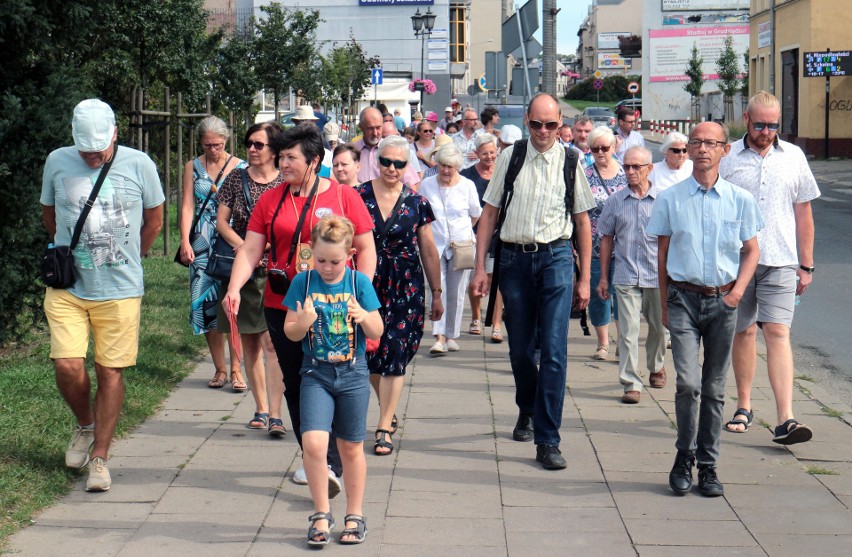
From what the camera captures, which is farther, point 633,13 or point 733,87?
point 633,13

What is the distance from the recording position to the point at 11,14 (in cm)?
794

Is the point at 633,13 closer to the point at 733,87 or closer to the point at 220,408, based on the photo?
the point at 733,87

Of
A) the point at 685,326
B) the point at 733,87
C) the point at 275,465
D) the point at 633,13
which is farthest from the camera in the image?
the point at 633,13

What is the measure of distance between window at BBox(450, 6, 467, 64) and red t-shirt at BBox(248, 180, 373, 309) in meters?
102

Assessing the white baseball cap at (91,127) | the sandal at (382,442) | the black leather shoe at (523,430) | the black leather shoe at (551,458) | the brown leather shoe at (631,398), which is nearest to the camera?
the white baseball cap at (91,127)

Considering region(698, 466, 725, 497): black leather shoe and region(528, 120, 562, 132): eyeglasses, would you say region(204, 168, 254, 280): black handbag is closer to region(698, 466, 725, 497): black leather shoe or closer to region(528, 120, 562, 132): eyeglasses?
region(528, 120, 562, 132): eyeglasses

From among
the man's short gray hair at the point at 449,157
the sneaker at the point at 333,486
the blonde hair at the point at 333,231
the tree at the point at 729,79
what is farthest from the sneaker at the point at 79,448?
the tree at the point at 729,79

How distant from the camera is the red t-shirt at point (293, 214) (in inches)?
223

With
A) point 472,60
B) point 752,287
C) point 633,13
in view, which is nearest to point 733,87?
point 752,287

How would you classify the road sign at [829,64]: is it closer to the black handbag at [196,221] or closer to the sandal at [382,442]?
the black handbag at [196,221]

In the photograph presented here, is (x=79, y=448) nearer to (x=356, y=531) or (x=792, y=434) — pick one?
(x=356, y=531)

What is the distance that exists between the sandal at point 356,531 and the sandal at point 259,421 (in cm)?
223

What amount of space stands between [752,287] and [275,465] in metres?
2.97

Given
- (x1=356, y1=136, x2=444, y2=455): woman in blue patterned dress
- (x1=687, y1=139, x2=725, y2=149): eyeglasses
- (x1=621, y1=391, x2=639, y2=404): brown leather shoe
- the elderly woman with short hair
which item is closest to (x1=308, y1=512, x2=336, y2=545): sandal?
(x1=356, y1=136, x2=444, y2=455): woman in blue patterned dress
